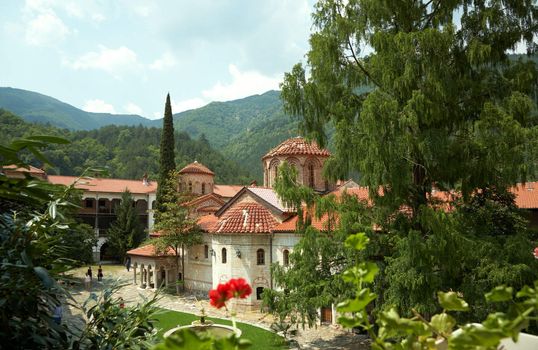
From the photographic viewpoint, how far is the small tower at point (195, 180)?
33.8 metres

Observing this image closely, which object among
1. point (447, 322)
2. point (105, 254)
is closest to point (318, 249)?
point (447, 322)

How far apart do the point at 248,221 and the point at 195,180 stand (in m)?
15.3

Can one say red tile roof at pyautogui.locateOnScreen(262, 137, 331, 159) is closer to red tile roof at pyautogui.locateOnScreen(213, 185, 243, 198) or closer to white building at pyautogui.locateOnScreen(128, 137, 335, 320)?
white building at pyautogui.locateOnScreen(128, 137, 335, 320)

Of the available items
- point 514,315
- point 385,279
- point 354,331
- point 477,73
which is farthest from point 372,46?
point 354,331

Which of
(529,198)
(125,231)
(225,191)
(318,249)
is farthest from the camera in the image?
(225,191)

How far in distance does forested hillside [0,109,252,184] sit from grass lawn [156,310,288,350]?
60.0 m

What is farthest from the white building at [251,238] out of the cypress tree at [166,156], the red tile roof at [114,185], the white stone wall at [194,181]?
the red tile roof at [114,185]

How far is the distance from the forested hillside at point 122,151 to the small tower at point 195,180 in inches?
1712

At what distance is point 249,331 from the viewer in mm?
15422

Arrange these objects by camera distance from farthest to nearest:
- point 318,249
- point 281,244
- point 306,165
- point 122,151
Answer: point 122,151 → point 306,165 → point 281,244 → point 318,249

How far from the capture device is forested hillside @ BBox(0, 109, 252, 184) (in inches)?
3145

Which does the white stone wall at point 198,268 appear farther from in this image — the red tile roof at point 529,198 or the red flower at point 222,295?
the red flower at point 222,295

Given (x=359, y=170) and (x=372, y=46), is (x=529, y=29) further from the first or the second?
(x=359, y=170)

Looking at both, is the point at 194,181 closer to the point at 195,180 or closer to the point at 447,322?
the point at 195,180
